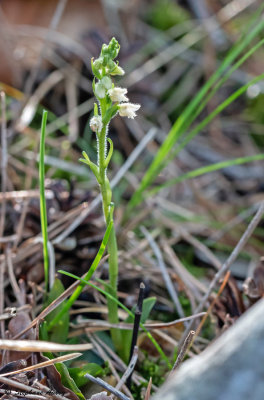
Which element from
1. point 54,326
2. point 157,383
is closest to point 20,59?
point 54,326

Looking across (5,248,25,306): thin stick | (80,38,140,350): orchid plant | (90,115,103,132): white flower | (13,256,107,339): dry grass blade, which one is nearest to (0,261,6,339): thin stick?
(5,248,25,306): thin stick

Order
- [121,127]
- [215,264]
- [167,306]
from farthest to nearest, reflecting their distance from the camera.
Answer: [121,127]
[215,264]
[167,306]

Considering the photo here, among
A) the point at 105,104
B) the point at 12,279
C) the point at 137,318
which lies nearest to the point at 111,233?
the point at 137,318

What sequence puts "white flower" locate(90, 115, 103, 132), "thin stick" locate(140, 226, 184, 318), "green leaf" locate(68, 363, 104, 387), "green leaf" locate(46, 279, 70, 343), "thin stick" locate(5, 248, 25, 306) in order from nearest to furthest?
1. "white flower" locate(90, 115, 103, 132)
2. "green leaf" locate(68, 363, 104, 387)
3. "green leaf" locate(46, 279, 70, 343)
4. "thin stick" locate(5, 248, 25, 306)
5. "thin stick" locate(140, 226, 184, 318)

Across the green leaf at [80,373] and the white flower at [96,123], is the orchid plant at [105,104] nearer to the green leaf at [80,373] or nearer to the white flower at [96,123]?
the white flower at [96,123]

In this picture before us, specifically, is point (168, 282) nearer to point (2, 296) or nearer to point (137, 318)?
point (137, 318)

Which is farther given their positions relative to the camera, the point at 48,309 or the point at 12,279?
the point at 12,279

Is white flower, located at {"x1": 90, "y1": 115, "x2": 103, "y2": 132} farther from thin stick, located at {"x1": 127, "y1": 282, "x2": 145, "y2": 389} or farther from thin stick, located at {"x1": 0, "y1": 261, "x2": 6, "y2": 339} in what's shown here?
thin stick, located at {"x1": 0, "y1": 261, "x2": 6, "y2": 339}

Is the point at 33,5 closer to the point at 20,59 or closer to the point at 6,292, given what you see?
the point at 20,59

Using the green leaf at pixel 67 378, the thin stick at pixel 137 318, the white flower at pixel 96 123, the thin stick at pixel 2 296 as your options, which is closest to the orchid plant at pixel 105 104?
the white flower at pixel 96 123

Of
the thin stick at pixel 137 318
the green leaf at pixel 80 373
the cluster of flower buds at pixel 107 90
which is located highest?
the cluster of flower buds at pixel 107 90

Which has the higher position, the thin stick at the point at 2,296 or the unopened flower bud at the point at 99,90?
the unopened flower bud at the point at 99,90
